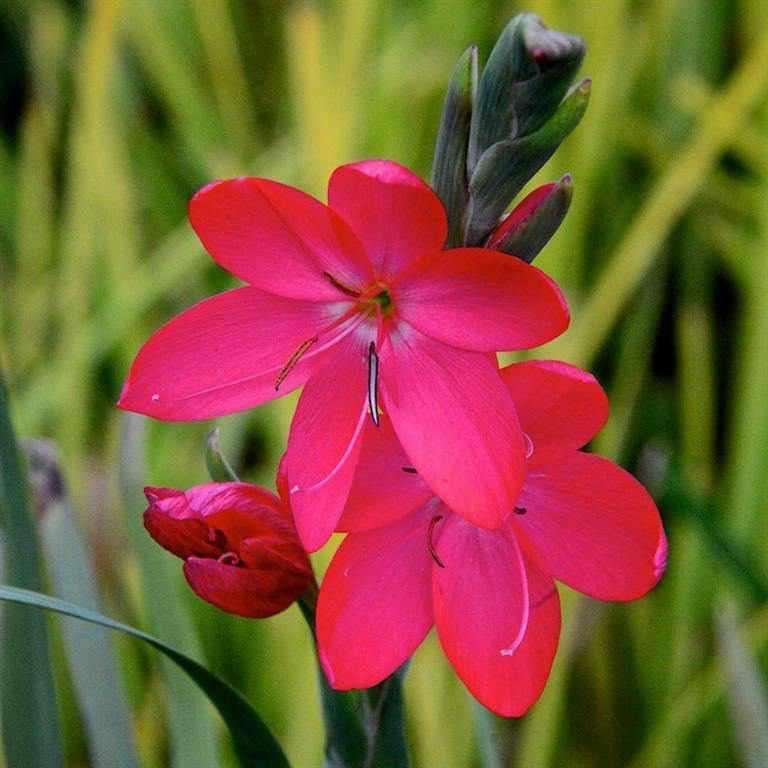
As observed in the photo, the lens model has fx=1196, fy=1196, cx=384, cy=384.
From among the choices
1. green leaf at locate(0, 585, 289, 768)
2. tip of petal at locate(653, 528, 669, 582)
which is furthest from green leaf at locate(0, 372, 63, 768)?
tip of petal at locate(653, 528, 669, 582)

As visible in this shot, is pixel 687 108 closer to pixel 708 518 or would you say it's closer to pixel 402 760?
pixel 708 518

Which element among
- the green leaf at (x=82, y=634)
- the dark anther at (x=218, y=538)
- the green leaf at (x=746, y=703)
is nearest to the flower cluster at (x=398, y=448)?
the dark anther at (x=218, y=538)

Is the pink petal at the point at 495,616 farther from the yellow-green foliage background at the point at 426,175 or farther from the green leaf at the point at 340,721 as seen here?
the yellow-green foliage background at the point at 426,175

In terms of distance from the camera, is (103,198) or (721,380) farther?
(721,380)

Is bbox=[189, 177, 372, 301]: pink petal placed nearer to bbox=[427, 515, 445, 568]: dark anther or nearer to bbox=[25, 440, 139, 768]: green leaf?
bbox=[427, 515, 445, 568]: dark anther

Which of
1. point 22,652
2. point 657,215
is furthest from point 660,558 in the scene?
point 657,215

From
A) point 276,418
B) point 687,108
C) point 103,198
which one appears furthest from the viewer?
point 687,108

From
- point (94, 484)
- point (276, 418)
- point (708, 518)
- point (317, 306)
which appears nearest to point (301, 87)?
point (276, 418)
